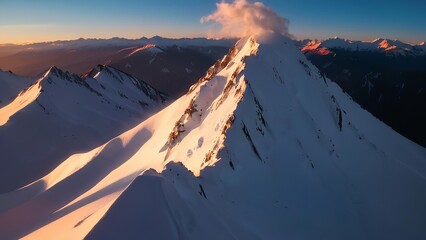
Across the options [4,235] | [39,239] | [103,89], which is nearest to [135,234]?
[39,239]

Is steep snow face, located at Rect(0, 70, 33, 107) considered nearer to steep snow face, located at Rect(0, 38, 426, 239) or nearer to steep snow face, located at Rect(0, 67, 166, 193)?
steep snow face, located at Rect(0, 67, 166, 193)

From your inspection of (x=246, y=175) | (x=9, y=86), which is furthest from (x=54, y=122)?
(x=246, y=175)

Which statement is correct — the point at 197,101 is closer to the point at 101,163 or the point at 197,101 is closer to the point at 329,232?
the point at 101,163

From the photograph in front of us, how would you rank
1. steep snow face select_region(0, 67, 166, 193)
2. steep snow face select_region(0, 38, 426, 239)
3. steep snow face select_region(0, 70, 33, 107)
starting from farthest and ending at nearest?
steep snow face select_region(0, 70, 33, 107) < steep snow face select_region(0, 67, 166, 193) < steep snow face select_region(0, 38, 426, 239)

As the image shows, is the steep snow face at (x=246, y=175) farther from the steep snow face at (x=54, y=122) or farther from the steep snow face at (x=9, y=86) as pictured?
the steep snow face at (x=9, y=86)

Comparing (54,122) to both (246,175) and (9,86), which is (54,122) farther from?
(246,175)

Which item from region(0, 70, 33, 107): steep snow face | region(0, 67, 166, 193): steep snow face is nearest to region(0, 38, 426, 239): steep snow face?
region(0, 67, 166, 193): steep snow face

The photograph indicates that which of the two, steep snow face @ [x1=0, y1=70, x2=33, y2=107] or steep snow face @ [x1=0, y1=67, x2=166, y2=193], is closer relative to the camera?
steep snow face @ [x1=0, y1=67, x2=166, y2=193]
